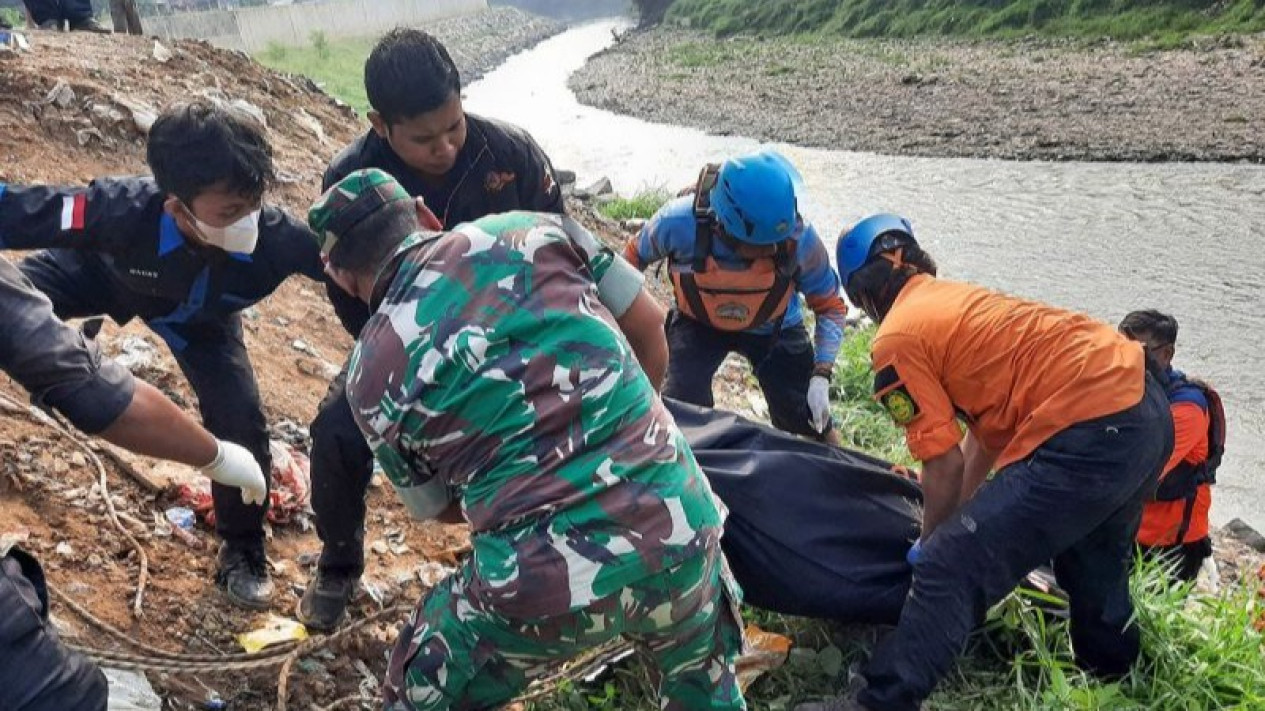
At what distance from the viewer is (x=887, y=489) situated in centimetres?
337

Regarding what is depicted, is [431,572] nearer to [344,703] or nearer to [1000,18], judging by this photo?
[344,703]

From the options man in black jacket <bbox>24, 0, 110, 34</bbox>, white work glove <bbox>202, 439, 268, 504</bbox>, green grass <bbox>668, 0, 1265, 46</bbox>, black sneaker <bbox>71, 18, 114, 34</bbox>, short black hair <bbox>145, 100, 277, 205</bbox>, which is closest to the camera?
white work glove <bbox>202, 439, 268, 504</bbox>

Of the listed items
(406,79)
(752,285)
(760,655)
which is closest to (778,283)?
(752,285)

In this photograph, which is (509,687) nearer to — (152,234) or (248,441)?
(248,441)

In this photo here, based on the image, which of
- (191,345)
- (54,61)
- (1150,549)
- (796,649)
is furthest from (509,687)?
(54,61)

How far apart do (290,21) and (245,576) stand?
30881 mm

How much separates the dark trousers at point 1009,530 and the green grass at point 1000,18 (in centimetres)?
1730

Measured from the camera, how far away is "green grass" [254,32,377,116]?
71.4 feet

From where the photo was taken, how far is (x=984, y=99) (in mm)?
16828

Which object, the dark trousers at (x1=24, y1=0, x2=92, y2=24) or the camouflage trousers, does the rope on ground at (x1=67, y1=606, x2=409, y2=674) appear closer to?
the camouflage trousers

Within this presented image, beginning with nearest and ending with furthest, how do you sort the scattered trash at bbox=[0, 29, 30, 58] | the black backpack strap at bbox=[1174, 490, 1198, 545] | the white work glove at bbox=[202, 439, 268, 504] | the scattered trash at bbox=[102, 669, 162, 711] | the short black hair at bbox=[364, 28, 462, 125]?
the white work glove at bbox=[202, 439, 268, 504], the scattered trash at bbox=[102, 669, 162, 711], the short black hair at bbox=[364, 28, 462, 125], the black backpack strap at bbox=[1174, 490, 1198, 545], the scattered trash at bbox=[0, 29, 30, 58]

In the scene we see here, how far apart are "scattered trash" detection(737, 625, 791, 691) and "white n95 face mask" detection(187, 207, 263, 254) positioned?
1776 millimetres

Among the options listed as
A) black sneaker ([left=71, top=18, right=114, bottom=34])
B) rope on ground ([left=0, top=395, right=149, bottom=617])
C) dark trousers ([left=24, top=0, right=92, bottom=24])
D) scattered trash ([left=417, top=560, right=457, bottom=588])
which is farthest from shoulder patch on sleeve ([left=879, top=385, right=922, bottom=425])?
dark trousers ([left=24, top=0, right=92, bottom=24])

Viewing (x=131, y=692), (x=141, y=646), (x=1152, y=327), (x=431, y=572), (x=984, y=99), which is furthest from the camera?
(x=984, y=99)
